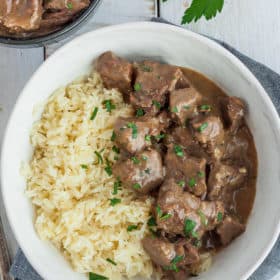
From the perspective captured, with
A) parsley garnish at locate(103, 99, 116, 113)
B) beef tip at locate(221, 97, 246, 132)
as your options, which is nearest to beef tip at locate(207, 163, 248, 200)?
beef tip at locate(221, 97, 246, 132)

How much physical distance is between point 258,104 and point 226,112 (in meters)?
0.20

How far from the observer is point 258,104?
154 inches

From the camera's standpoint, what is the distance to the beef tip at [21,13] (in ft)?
12.5

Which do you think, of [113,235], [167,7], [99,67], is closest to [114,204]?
[113,235]

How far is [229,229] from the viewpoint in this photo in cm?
391

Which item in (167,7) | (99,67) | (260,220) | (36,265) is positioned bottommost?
(36,265)

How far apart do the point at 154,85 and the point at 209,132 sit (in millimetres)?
466

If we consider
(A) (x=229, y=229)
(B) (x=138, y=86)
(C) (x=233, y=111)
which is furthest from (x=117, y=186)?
(C) (x=233, y=111)

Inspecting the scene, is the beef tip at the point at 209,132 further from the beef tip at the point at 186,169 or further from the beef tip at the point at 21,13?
the beef tip at the point at 21,13

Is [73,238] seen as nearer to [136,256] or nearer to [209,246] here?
[136,256]

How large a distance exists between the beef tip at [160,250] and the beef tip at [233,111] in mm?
836

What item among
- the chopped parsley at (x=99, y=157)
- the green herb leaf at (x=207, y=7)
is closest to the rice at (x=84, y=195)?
the chopped parsley at (x=99, y=157)

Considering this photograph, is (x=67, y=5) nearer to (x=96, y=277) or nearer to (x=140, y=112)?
(x=140, y=112)

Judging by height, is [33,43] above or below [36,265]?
above
